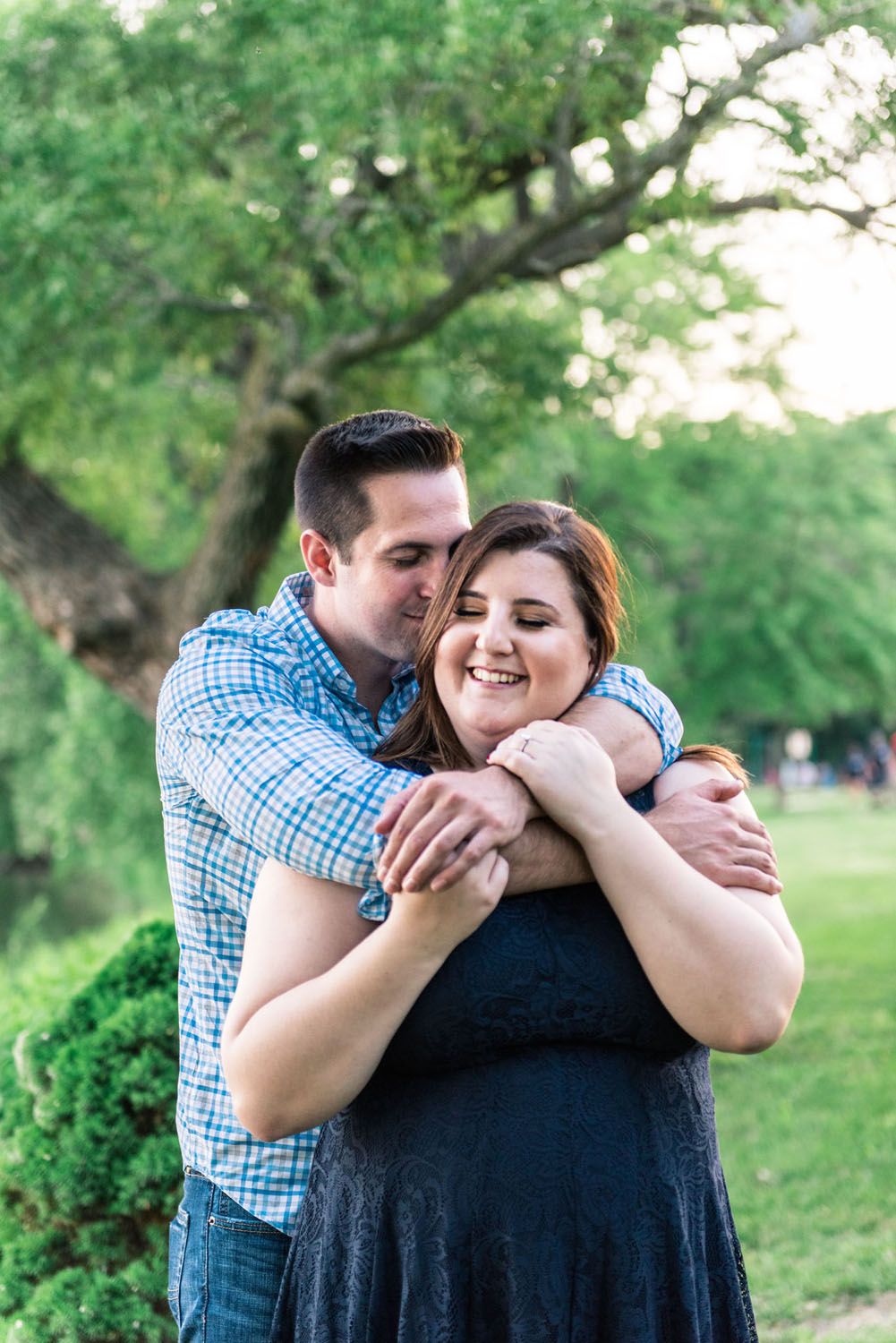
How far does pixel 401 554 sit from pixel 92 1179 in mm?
2258

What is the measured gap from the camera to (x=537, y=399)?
37.8ft

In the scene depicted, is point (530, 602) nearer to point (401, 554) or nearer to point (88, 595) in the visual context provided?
point (401, 554)

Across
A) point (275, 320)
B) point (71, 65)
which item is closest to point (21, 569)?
point (275, 320)

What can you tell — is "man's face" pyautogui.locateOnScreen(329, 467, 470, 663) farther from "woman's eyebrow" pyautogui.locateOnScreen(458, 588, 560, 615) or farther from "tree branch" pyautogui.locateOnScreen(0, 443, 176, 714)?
"tree branch" pyautogui.locateOnScreen(0, 443, 176, 714)

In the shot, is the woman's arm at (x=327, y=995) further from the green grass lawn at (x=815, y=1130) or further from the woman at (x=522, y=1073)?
the green grass lawn at (x=815, y=1130)

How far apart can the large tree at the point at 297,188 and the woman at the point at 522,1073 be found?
18.2 ft

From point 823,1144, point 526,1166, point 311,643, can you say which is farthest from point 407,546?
point 823,1144

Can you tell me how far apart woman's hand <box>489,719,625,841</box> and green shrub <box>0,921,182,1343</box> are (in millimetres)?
2433

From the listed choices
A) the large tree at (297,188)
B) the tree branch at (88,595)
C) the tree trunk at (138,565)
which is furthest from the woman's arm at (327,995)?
the tree branch at (88,595)

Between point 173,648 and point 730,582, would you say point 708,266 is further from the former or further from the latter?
point 730,582

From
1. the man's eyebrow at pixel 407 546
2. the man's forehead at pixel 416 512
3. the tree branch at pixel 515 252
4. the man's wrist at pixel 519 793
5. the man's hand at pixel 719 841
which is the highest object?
the tree branch at pixel 515 252

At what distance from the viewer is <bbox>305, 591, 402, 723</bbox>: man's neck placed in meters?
2.85

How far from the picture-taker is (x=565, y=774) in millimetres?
1991

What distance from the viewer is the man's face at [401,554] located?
112 inches
